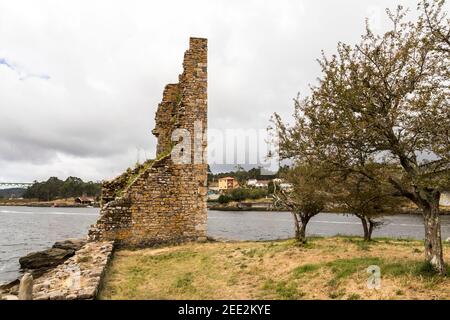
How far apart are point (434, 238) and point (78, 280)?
33.0ft

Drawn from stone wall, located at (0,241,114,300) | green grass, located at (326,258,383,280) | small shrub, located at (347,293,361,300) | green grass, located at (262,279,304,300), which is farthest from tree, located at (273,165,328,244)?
stone wall, located at (0,241,114,300)

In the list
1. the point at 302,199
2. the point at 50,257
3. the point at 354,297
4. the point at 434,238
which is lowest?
the point at 50,257

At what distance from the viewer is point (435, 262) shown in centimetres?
1038

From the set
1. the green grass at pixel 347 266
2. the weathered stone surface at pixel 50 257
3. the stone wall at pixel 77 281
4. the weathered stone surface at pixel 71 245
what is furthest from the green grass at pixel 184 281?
the weathered stone surface at pixel 71 245

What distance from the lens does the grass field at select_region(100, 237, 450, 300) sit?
9961 mm

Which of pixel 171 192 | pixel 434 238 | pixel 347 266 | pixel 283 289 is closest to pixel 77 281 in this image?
pixel 283 289

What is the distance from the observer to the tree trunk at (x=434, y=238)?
33.9 ft

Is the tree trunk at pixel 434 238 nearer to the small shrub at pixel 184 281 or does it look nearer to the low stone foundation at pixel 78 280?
the small shrub at pixel 184 281

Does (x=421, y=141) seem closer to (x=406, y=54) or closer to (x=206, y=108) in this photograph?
(x=406, y=54)

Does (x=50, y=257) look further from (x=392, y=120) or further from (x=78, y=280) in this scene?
(x=392, y=120)

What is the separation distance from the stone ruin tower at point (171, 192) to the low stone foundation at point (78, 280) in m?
2.68

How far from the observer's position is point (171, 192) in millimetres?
20266

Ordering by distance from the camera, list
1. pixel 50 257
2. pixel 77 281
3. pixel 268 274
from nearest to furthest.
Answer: pixel 77 281, pixel 268 274, pixel 50 257
